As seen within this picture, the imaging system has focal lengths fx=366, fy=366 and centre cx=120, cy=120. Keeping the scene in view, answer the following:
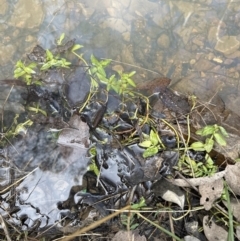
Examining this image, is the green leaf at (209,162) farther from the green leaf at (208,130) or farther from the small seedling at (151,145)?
the small seedling at (151,145)

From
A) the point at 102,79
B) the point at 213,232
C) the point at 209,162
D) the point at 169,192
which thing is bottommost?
the point at 213,232

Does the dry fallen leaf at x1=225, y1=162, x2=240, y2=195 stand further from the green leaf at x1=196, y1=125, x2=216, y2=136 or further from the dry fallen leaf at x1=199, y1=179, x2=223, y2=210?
the green leaf at x1=196, y1=125, x2=216, y2=136

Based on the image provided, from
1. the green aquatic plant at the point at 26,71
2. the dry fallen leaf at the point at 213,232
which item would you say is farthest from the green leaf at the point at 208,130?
the green aquatic plant at the point at 26,71

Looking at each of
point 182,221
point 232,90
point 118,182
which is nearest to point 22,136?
point 118,182

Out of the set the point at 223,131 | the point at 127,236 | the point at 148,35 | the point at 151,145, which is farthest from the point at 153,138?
the point at 148,35

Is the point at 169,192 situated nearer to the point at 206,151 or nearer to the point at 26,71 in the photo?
the point at 206,151
